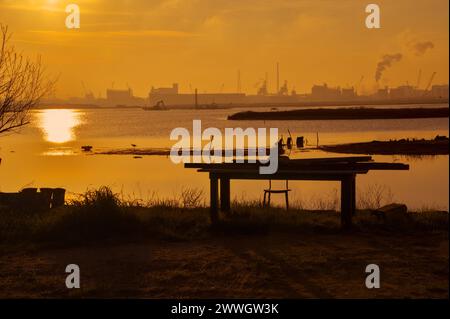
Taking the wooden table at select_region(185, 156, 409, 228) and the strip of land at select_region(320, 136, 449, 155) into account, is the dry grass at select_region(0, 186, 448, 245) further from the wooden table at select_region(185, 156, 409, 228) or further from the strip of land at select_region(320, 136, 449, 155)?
the strip of land at select_region(320, 136, 449, 155)

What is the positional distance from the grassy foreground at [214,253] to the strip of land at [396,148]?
121ft

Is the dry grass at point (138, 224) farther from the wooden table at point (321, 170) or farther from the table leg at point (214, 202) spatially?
the wooden table at point (321, 170)

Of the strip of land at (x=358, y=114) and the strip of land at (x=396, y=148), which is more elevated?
the strip of land at (x=358, y=114)

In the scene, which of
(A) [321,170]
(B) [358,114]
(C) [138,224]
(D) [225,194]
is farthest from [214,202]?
(B) [358,114]

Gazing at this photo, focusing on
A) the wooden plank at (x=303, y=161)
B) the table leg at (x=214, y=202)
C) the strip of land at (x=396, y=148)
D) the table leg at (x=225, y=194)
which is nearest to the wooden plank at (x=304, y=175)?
the wooden plank at (x=303, y=161)

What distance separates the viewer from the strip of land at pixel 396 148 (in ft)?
163

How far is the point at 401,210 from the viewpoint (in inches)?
511

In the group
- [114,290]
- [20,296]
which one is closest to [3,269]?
[20,296]

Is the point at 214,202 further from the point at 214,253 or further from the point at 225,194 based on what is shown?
the point at 214,253

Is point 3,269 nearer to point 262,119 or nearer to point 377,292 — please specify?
point 377,292
